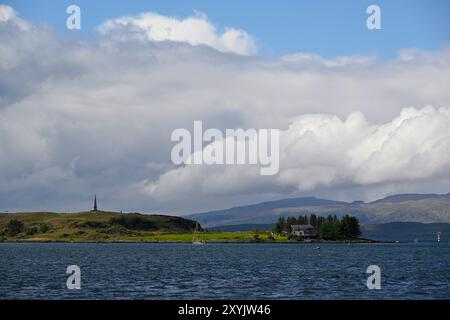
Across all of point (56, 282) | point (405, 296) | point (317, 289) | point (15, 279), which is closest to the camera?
point (405, 296)

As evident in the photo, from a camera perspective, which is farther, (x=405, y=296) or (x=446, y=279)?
(x=446, y=279)

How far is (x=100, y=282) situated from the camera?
106562 mm
